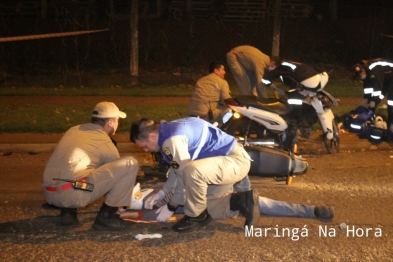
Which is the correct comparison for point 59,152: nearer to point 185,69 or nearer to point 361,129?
point 361,129

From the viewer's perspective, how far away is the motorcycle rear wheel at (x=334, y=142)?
10166 millimetres

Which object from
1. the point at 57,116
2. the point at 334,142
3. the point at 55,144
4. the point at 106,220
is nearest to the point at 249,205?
the point at 106,220

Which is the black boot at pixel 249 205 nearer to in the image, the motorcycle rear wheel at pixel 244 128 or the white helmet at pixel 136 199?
the white helmet at pixel 136 199

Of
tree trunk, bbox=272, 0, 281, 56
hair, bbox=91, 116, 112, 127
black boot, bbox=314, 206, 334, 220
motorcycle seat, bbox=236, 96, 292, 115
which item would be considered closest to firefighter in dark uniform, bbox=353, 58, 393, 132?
motorcycle seat, bbox=236, 96, 292, 115

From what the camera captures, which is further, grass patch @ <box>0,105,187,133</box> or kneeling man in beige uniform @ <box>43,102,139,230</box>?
grass patch @ <box>0,105,187,133</box>

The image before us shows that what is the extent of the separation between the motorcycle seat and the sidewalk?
946 millimetres

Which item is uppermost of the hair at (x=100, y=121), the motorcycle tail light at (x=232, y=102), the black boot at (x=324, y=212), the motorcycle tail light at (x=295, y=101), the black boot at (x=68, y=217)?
the hair at (x=100, y=121)

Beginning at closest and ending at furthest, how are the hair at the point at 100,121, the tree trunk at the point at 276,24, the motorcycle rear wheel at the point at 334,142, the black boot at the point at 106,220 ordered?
the black boot at the point at 106,220
the hair at the point at 100,121
the motorcycle rear wheel at the point at 334,142
the tree trunk at the point at 276,24

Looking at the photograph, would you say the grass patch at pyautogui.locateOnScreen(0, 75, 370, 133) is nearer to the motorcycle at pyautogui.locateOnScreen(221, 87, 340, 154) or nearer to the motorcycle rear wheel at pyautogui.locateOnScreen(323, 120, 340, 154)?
the motorcycle rear wheel at pyautogui.locateOnScreen(323, 120, 340, 154)

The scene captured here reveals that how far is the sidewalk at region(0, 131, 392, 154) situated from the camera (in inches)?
412

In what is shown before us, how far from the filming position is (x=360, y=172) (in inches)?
354

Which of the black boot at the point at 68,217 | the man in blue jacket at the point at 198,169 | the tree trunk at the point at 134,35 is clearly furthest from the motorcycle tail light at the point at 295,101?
the tree trunk at the point at 134,35

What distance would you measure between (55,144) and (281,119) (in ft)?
11.9

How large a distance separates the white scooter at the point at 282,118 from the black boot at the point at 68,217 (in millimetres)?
2775
